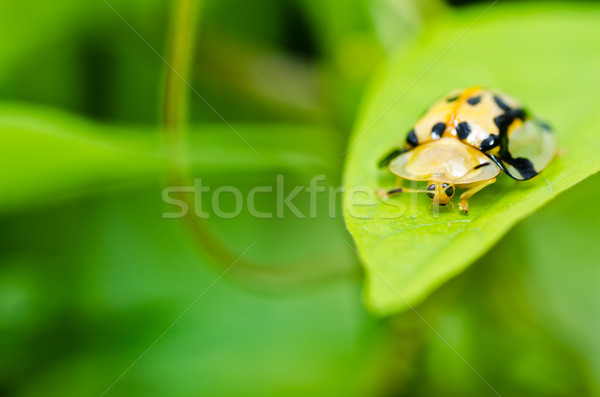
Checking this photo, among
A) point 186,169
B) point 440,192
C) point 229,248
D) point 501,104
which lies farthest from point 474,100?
point 229,248

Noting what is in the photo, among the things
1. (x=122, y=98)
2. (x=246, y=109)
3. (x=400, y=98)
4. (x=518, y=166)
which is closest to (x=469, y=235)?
(x=518, y=166)

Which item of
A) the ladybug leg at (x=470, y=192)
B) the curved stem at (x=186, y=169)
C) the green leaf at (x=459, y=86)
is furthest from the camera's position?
the curved stem at (x=186, y=169)

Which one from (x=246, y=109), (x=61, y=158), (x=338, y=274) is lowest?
(x=338, y=274)

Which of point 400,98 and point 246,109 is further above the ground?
point 400,98

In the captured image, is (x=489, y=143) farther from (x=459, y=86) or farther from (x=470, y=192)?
(x=459, y=86)

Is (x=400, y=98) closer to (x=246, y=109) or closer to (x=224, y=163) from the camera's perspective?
(x=224, y=163)

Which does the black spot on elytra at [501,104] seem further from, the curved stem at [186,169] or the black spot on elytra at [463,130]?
the curved stem at [186,169]

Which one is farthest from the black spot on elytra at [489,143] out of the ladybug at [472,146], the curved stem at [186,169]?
the curved stem at [186,169]

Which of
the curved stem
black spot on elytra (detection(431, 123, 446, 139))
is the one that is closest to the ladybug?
black spot on elytra (detection(431, 123, 446, 139))
